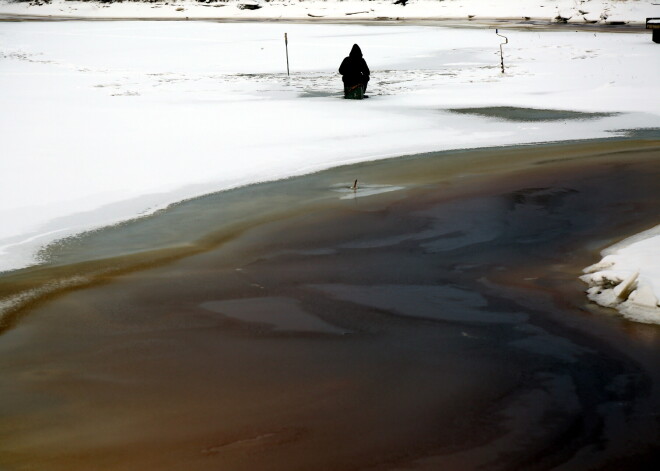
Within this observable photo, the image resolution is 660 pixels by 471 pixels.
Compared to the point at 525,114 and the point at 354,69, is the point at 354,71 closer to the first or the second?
the point at 354,69

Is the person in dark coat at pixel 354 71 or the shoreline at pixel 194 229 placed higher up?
the person in dark coat at pixel 354 71

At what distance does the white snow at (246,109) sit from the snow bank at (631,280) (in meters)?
0.06

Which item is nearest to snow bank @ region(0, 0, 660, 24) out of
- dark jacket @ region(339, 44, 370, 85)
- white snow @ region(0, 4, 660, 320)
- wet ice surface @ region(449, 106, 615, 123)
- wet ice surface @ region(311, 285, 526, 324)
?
white snow @ region(0, 4, 660, 320)

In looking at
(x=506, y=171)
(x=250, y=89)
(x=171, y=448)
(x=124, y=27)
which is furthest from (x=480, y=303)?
(x=124, y=27)

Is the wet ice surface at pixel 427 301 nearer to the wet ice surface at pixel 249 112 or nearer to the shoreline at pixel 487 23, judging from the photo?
the wet ice surface at pixel 249 112

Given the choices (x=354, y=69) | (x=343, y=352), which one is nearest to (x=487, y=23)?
(x=354, y=69)

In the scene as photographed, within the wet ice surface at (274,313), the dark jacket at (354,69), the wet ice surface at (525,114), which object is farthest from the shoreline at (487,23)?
the wet ice surface at (274,313)

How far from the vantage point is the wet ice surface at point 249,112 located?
10773mm

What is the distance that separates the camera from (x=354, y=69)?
61.3 feet

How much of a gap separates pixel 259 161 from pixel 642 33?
25.3 metres

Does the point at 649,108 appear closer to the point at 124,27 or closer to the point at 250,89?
the point at 250,89

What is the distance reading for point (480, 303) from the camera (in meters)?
6.77

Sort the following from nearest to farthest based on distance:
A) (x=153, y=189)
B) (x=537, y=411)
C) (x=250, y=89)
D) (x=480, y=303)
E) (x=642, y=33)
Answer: (x=537, y=411)
(x=480, y=303)
(x=153, y=189)
(x=250, y=89)
(x=642, y=33)

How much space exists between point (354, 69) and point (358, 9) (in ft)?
128
